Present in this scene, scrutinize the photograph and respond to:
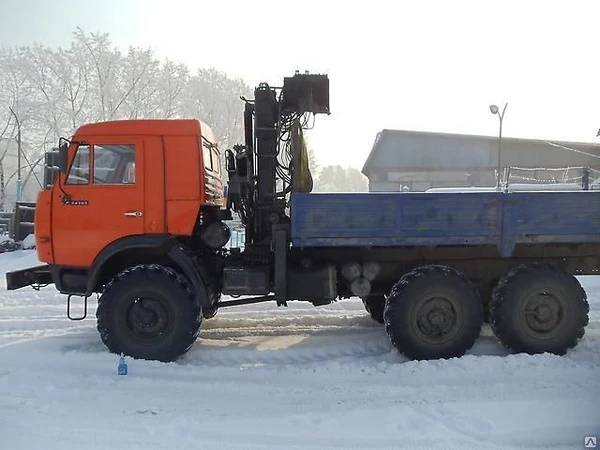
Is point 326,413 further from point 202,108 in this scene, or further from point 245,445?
point 202,108

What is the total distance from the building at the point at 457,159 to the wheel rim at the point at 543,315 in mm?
20071

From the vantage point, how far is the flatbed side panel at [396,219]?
20.0 ft

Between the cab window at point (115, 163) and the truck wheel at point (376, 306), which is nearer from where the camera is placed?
the cab window at point (115, 163)

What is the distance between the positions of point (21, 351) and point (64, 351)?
52cm

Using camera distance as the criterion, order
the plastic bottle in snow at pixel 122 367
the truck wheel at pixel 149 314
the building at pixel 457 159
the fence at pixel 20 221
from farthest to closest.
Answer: the building at pixel 457 159, the fence at pixel 20 221, the truck wheel at pixel 149 314, the plastic bottle in snow at pixel 122 367

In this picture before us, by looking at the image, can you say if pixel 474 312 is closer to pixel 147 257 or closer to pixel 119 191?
pixel 147 257

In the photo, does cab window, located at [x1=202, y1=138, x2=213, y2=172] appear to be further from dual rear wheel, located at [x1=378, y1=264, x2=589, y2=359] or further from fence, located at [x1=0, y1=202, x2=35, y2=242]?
fence, located at [x1=0, y1=202, x2=35, y2=242]

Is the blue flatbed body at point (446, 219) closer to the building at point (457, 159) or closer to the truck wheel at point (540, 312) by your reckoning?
the truck wheel at point (540, 312)

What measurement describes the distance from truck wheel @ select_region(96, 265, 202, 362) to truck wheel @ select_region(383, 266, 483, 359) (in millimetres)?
2393

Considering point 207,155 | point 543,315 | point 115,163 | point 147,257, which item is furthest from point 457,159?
point 115,163

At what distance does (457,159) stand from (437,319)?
2367cm

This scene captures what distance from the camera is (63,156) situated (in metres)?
6.09

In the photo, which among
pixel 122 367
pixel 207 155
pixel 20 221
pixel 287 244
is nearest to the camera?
pixel 122 367

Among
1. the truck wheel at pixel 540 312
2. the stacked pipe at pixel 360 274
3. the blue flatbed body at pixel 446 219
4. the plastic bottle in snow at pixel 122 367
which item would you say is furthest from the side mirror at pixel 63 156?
the truck wheel at pixel 540 312
